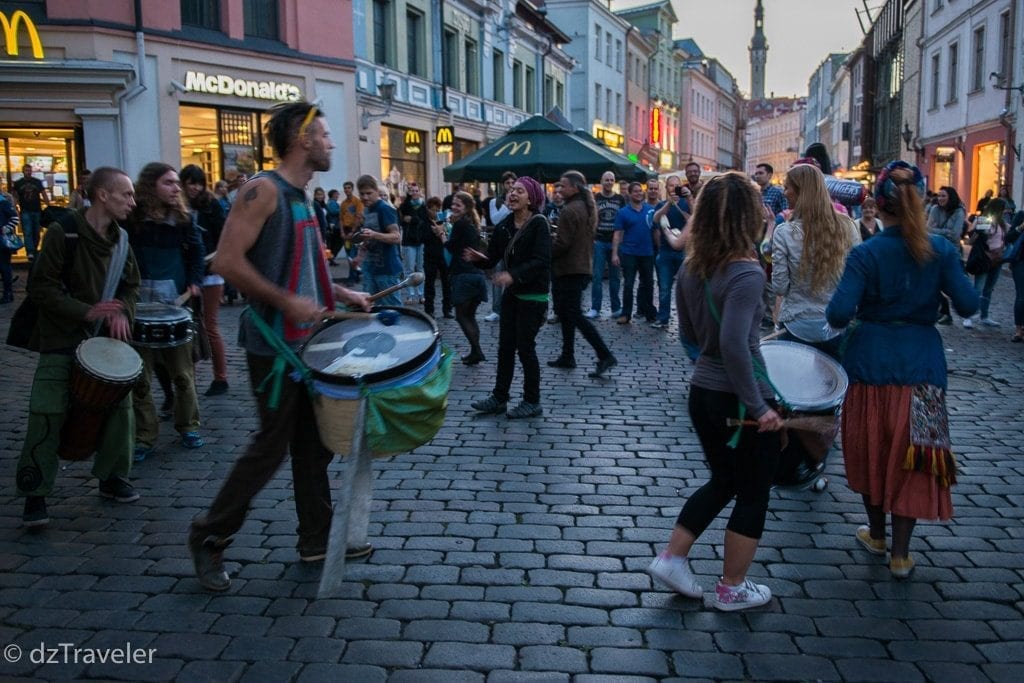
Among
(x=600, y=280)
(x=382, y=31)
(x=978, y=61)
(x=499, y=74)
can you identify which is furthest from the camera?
(x=499, y=74)

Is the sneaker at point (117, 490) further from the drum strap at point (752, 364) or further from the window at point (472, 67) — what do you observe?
the window at point (472, 67)

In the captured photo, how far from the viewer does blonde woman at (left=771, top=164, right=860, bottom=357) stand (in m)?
5.32

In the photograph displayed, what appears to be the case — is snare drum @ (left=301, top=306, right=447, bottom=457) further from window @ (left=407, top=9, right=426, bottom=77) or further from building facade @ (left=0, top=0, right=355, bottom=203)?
window @ (left=407, top=9, right=426, bottom=77)

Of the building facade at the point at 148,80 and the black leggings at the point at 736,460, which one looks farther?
the building facade at the point at 148,80

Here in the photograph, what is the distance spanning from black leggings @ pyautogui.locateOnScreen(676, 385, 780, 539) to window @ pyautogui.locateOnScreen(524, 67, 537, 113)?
33140 millimetres

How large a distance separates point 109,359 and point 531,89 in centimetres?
3358

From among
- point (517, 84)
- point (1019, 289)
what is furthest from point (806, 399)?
point (517, 84)

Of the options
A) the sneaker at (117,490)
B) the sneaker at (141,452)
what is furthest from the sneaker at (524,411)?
the sneaker at (117,490)

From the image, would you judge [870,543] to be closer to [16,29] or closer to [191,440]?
[191,440]

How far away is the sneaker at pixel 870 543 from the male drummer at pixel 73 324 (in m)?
3.76

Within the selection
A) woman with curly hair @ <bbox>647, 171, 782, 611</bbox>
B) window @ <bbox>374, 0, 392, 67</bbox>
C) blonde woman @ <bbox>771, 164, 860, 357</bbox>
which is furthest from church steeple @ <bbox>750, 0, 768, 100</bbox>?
woman with curly hair @ <bbox>647, 171, 782, 611</bbox>

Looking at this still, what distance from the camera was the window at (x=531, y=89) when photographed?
35953 mm

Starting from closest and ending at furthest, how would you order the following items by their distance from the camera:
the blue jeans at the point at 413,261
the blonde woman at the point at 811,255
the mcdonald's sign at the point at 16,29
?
the blonde woman at the point at 811,255 < the blue jeans at the point at 413,261 < the mcdonald's sign at the point at 16,29

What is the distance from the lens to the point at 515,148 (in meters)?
14.0
